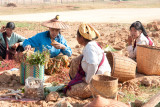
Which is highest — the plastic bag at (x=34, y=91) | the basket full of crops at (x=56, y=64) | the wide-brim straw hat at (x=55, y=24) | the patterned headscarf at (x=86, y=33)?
the wide-brim straw hat at (x=55, y=24)

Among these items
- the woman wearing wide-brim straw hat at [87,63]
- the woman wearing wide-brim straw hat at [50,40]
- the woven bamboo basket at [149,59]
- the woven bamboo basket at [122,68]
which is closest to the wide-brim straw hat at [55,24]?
the woman wearing wide-brim straw hat at [50,40]

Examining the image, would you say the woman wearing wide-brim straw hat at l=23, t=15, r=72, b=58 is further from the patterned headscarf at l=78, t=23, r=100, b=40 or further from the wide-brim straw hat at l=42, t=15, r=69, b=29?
the patterned headscarf at l=78, t=23, r=100, b=40

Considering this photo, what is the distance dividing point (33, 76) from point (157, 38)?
264 inches

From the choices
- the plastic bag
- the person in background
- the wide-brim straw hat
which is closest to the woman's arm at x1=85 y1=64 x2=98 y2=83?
the plastic bag

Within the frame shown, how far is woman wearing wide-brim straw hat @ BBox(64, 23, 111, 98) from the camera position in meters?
3.84

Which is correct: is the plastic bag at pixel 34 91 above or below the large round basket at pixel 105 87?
below

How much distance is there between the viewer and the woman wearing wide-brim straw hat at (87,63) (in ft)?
12.6

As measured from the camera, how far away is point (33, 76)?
4766mm

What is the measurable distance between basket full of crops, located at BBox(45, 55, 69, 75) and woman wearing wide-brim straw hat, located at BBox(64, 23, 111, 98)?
1.24 meters

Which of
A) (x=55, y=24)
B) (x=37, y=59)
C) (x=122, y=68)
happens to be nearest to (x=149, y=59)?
(x=122, y=68)

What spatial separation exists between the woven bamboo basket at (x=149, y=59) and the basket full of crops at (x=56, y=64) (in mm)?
1755

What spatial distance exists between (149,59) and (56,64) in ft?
7.09

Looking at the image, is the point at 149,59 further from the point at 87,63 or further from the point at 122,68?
the point at 87,63

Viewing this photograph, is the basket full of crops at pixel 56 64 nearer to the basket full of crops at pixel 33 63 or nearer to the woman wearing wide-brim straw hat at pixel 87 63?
the basket full of crops at pixel 33 63
